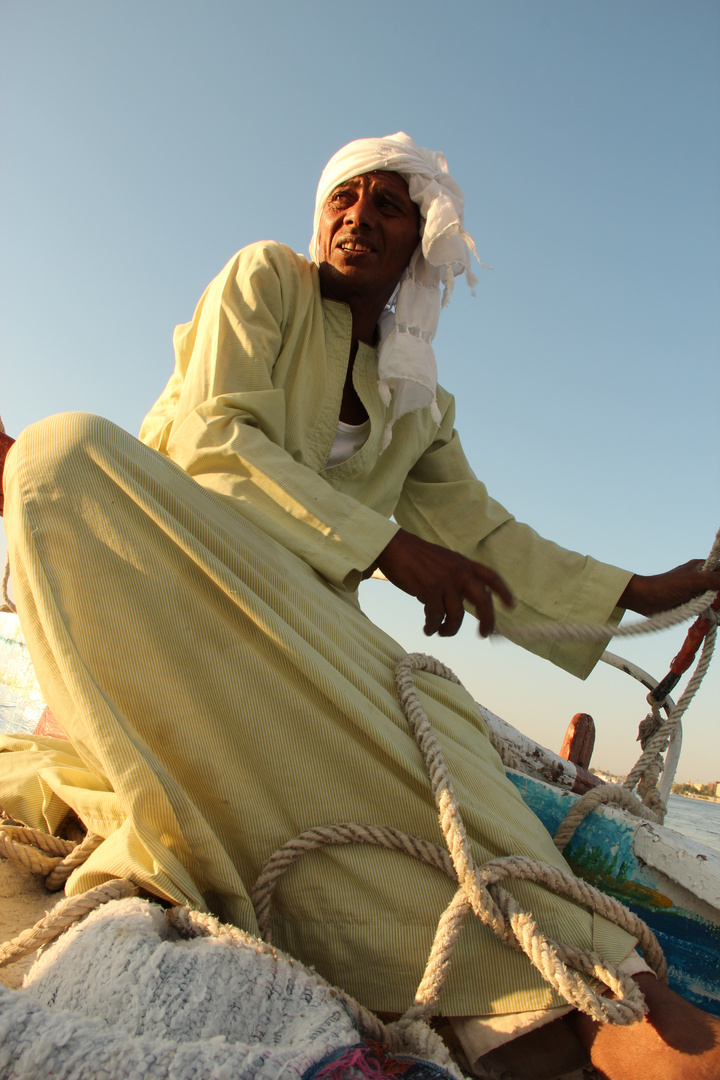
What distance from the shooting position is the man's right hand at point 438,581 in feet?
4.33

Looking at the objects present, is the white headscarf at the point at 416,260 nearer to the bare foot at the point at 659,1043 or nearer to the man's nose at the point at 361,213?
the man's nose at the point at 361,213

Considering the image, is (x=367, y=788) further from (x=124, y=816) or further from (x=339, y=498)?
(x=339, y=498)

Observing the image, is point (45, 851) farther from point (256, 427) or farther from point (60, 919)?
point (256, 427)

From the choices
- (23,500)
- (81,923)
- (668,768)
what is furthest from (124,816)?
(668,768)

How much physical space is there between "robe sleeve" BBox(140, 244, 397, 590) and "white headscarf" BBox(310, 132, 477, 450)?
292mm

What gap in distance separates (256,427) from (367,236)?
857 mm

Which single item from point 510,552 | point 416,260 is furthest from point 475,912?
point 416,260

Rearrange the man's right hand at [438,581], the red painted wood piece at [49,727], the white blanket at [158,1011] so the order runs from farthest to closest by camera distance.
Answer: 1. the red painted wood piece at [49,727]
2. the man's right hand at [438,581]
3. the white blanket at [158,1011]

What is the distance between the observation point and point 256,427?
151 centimetres

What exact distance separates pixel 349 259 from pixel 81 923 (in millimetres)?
1745

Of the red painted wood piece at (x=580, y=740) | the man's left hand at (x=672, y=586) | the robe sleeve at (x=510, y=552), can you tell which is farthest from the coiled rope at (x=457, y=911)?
the red painted wood piece at (x=580, y=740)

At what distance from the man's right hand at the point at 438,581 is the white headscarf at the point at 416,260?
0.64 metres

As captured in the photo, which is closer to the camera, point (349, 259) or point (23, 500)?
point (23, 500)

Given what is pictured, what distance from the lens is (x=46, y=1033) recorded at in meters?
0.55
